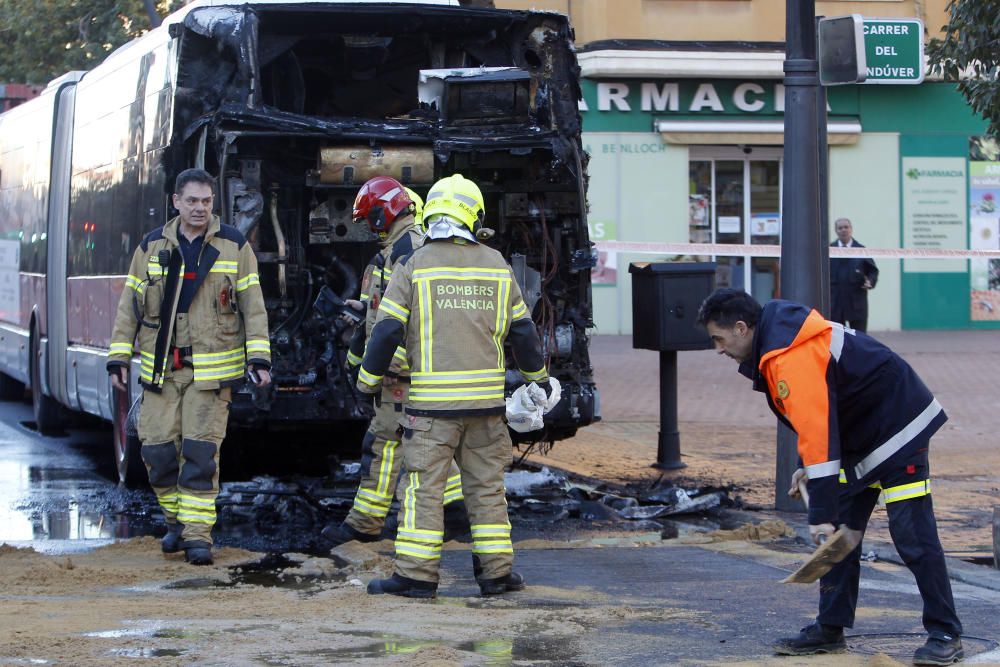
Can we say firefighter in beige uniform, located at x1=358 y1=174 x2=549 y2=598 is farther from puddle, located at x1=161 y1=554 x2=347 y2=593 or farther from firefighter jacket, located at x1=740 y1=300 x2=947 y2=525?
firefighter jacket, located at x1=740 y1=300 x2=947 y2=525

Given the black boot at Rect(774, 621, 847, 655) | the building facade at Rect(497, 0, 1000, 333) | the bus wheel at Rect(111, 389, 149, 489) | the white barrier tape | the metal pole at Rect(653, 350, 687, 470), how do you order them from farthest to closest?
the building facade at Rect(497, 0, 1000, 333) → the white barrier tape → the metal pole at Rect(653, 350, 687, 470) → the bus wheel at Rect(111, 389, 149, 489) → the black boot at Rect(774, 621, 847, 655)

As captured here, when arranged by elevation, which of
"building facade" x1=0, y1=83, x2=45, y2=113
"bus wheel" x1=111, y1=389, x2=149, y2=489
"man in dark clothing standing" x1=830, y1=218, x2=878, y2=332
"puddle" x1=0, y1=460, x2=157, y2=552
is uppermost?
"building facade" x1=0, y1=83, x2=45, y2=113

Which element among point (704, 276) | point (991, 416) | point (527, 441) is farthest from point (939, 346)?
point (527, 441)

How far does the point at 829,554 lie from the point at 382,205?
3336 millimetres

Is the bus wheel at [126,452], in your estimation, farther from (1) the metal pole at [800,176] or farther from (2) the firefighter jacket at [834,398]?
(2) the firefighter jacket at [834,398]

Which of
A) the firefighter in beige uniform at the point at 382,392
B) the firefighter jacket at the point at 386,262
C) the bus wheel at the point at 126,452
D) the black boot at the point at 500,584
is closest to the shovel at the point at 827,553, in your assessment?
the black boot at the point at 500,584

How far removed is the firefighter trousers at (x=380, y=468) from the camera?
26.0 ft

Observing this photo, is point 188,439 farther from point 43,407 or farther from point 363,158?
point 43,407

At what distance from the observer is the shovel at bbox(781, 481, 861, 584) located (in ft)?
17.3

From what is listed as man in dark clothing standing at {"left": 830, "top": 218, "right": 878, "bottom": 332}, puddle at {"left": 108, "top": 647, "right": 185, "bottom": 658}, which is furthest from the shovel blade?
man in dark clothing standing at {"left": 830, "top": 218, "right": 878, "bottom": 332}

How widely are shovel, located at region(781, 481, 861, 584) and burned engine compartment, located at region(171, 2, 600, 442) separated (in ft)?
13.0

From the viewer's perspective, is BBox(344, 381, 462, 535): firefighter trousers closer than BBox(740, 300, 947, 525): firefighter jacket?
No

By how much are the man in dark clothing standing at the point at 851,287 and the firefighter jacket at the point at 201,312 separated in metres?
9.18

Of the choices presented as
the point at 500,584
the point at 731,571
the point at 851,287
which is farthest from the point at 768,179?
the point at 500,584
